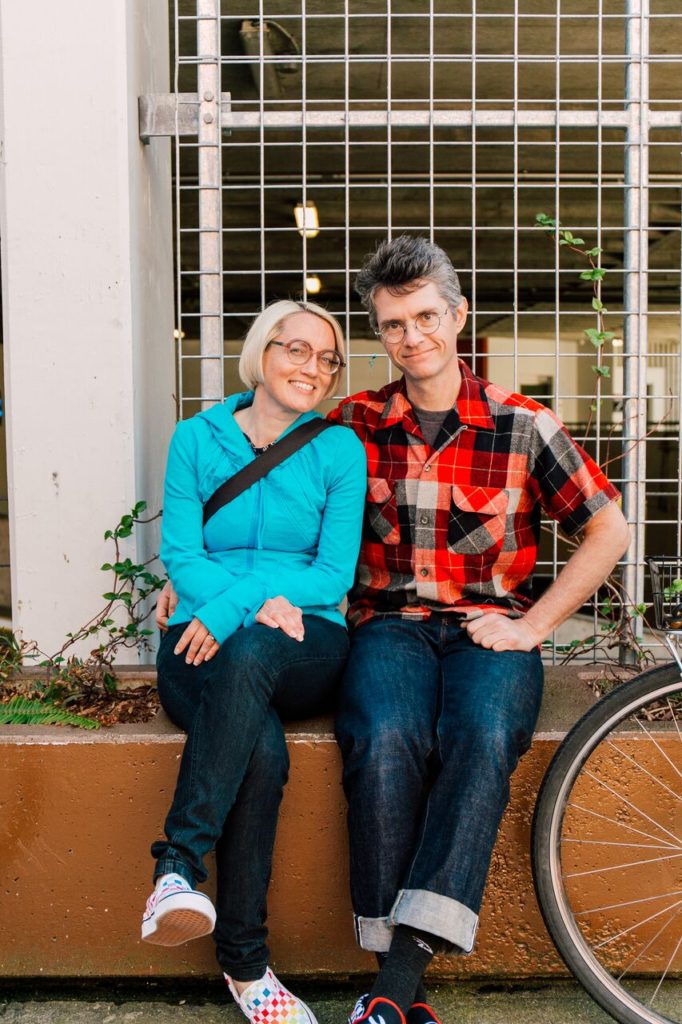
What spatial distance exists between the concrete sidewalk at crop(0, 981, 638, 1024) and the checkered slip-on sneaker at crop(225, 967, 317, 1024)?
0.15 m

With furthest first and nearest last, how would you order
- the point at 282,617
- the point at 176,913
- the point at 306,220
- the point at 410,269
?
the point at 306,220, the point at 410,269, the point at 282,617, the point at 176,913

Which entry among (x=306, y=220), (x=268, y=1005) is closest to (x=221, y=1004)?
(x=268, y=1005)

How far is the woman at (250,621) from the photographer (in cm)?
204

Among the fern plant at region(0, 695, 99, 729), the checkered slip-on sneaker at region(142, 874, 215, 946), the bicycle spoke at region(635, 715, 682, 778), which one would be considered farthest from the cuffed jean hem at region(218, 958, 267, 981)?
the bicycle spoke at region(635, 715, 682, 778)

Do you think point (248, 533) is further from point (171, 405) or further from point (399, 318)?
point (171, 405)

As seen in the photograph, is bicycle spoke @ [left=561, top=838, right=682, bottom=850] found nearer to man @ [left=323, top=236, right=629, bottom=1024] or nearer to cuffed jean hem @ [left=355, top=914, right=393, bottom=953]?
man @ [left=323, top=236, right=629, bottom=1024]

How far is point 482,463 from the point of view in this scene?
2463 millimetres

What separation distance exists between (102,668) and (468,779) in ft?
3.95

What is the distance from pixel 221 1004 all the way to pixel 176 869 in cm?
60

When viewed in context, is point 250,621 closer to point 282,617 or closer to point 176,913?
point 282,617

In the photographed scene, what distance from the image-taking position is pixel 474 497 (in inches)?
96.9

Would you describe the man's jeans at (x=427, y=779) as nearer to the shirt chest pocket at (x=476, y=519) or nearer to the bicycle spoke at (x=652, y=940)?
the shirt chest pocket at (x=476, y=519)

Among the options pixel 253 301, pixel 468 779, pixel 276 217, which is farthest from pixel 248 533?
pixel 253 301

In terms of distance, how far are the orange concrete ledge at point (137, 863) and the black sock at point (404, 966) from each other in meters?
0.39
